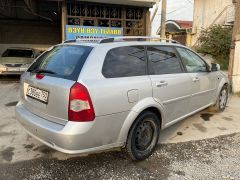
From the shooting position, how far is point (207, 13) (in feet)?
58.6

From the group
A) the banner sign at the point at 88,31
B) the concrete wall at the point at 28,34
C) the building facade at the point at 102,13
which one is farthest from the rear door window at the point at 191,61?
the concrete wall at the point at 28,34

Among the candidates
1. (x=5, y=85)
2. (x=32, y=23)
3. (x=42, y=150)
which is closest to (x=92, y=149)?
(x=42, y=150)

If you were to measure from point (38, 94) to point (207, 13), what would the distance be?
17.6 m

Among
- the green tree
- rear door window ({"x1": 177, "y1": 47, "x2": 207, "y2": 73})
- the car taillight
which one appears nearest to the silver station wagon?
the car taillight

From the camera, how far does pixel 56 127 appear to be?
107 inches

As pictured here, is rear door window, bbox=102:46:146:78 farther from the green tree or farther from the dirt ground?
the green tree

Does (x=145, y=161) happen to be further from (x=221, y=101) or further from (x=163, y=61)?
(x=221, y=101)

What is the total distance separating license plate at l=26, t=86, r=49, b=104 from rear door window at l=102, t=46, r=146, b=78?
756mm

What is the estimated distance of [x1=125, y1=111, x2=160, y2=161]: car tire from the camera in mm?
3135

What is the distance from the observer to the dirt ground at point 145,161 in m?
3.05

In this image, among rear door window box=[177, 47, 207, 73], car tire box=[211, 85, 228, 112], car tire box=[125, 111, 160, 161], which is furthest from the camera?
car tire box=[211, 85, 228, 112]

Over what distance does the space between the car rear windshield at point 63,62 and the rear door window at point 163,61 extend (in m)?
0.98

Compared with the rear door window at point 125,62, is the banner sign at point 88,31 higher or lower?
higher

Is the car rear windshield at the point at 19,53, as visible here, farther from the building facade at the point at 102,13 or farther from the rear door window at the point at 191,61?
the rear door window at the point at 191,61
